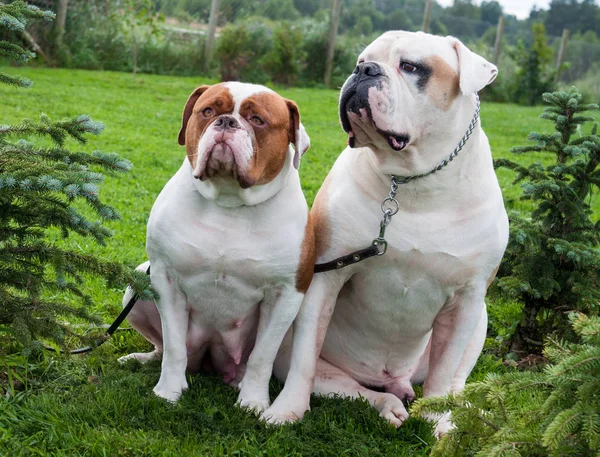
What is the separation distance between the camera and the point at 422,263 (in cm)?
328

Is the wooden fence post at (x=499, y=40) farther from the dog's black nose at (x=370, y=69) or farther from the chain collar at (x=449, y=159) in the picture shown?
the dog's black nose at (x=370, y=69)

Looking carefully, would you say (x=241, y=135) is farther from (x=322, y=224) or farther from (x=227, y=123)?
(x=322, y=224)

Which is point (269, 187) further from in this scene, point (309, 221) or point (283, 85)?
point (283, 85)

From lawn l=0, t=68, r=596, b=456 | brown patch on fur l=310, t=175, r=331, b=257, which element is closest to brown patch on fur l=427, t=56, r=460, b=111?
brown patch on fur l=310, t=175, r=331, b=257

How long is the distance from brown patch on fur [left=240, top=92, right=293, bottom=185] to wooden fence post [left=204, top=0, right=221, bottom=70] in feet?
44.3

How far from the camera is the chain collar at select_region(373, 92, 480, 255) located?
3256 millimetres

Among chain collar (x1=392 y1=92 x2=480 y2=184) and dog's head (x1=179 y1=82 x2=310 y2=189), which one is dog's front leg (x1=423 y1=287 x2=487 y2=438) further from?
dog's head (x1=179 y1=82 x2=310 y2=189)

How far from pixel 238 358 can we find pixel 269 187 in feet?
2.84

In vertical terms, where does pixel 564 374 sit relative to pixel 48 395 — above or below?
above

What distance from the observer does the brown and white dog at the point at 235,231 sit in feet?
10.4

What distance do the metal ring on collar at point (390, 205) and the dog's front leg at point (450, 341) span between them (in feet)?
1.59

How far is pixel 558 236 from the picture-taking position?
436 cm

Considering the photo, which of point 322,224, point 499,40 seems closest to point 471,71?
point 322,224

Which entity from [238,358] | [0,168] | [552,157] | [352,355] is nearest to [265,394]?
[238,358]
